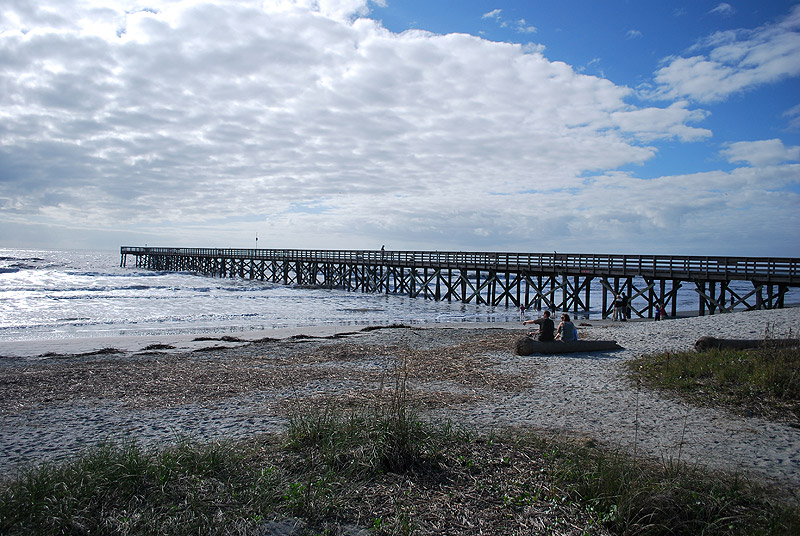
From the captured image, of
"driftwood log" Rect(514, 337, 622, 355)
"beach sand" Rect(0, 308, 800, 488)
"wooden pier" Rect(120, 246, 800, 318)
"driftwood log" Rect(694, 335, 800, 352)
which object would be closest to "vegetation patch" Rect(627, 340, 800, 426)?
"beach sand" Rect(0, 308, 800, 488)

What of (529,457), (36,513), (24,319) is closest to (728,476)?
(529,457)

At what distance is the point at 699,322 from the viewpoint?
14641 mm

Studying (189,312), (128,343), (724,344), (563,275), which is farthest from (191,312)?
(724,344)

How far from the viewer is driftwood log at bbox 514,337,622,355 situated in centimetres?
1214

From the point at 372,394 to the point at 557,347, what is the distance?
5678 mm

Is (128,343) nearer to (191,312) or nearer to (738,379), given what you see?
(191,312)

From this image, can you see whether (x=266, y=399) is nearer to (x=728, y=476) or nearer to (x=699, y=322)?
(x=728, y=476)

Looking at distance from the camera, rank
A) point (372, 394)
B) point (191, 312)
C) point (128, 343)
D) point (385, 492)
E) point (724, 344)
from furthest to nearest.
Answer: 1. point (191, 312)
2. point (128, 343)
3. point (724, 344)
4. point (372, 394)
5. point (385, 492)

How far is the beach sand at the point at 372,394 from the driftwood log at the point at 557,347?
323mm

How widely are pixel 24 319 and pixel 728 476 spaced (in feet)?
91.0

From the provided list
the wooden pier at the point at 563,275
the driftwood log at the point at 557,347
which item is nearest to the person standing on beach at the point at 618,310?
the wooden pier at the point at 563,275

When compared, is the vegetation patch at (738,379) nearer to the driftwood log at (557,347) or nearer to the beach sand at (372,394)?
the beach sand at (372,394)

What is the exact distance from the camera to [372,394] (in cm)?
835

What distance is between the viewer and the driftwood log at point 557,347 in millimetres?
12141
